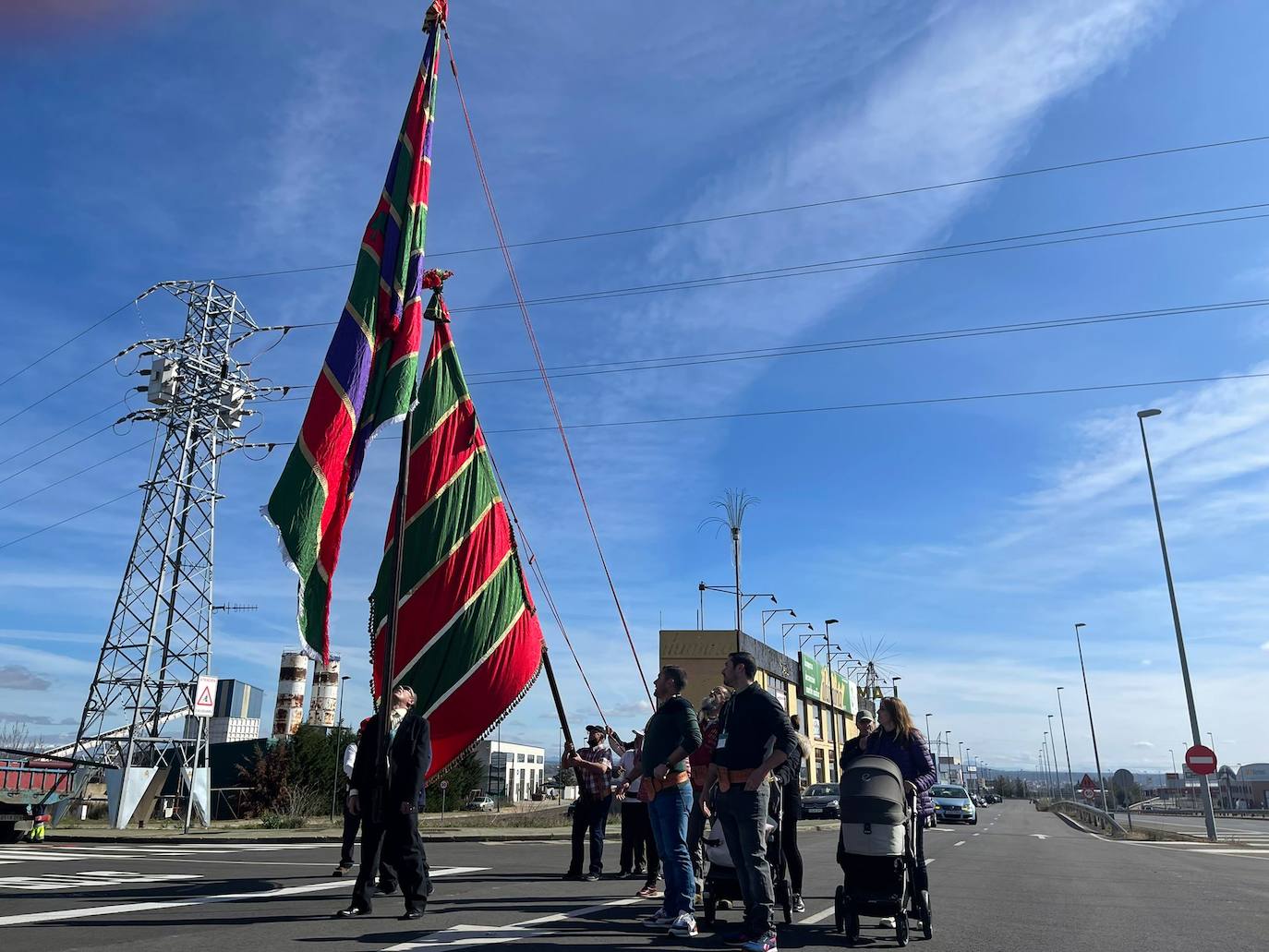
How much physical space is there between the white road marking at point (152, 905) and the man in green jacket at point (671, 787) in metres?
3.59

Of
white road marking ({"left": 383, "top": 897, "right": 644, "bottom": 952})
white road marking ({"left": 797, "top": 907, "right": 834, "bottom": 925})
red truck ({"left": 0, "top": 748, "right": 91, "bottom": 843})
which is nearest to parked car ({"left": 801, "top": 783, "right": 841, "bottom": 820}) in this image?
red truck ({"left": 0, "top": 748, "right": 91, "bottom": 843})

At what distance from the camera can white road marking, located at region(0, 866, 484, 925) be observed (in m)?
6.28

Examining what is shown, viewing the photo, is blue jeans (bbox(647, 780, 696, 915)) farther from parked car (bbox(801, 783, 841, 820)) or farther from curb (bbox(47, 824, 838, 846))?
parked car (bbox(801, 783, 841, 820))

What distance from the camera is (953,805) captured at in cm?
3114

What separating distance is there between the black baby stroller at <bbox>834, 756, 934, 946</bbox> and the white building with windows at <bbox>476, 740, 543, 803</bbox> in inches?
4015

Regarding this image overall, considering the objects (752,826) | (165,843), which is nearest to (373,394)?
(752,826)

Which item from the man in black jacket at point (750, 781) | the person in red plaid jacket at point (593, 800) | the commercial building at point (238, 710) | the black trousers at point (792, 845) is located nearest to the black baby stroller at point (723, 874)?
the man in black jacket at point (750, 781)

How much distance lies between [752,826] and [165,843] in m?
15.8

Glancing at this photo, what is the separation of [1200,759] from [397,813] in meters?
22.5

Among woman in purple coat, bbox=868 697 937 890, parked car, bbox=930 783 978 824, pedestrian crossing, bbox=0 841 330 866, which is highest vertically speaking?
woman in purple coat, bbox=868 697 937 890

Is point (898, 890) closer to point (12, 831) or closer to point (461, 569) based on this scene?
point (461, 569)

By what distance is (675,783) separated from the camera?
251 inches

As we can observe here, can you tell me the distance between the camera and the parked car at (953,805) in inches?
1220

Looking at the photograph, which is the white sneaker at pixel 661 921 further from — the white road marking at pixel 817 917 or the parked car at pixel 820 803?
the parked car at pixel 820 803
